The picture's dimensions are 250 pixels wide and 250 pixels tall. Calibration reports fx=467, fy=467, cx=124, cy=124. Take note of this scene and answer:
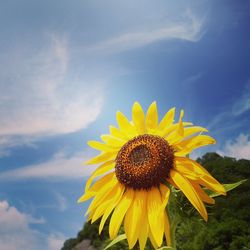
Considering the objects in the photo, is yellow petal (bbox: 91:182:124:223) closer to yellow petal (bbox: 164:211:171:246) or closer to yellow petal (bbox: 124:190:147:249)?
yellow petal (bbox: 124:190:147:249)

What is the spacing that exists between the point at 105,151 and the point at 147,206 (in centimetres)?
83

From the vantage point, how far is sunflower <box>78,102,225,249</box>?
3578 mm

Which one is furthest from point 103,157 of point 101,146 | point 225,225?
point 225,225

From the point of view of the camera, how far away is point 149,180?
12.6 ft

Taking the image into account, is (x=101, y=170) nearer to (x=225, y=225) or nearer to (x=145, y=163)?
(x=145, y=163)

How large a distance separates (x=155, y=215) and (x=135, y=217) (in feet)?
0.61

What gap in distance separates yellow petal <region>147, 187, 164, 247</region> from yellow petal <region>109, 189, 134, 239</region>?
17 cm

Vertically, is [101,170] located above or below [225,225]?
below

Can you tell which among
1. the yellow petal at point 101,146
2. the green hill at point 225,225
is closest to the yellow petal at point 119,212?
the yellow petal at point 101,146

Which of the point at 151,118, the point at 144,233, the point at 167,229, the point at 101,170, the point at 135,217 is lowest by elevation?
the point at 167,229

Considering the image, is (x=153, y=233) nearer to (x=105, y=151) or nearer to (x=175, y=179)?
(x=175, y=179)

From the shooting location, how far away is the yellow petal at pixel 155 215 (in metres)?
3.47

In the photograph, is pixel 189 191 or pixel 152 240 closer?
pixel 189 191

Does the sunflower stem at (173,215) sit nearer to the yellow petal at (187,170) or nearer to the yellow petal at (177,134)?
the yellow petal at (187,170)
